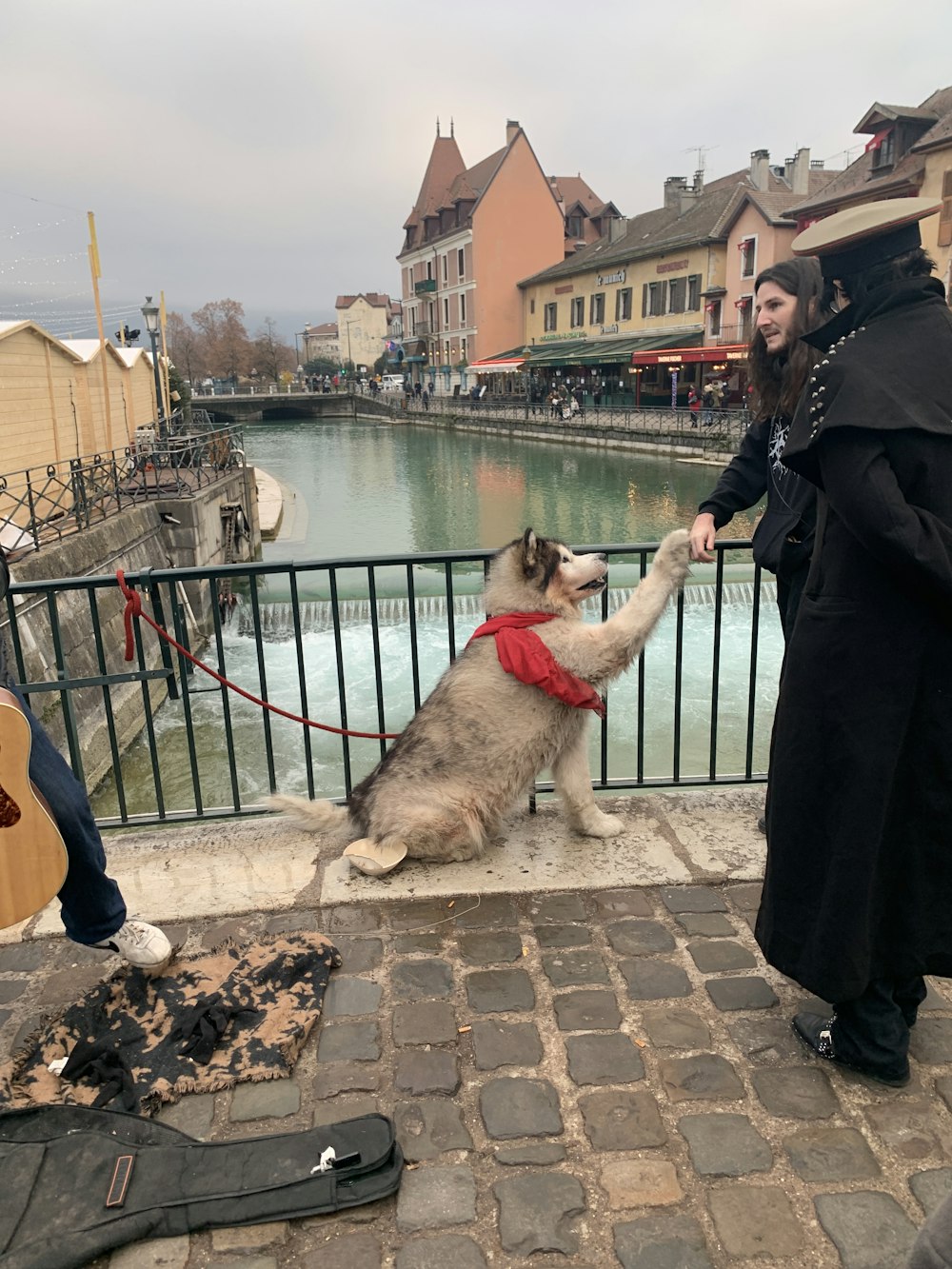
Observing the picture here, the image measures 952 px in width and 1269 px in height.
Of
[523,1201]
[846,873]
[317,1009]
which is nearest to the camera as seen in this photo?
[523,1201]

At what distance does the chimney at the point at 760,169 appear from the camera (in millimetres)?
45594

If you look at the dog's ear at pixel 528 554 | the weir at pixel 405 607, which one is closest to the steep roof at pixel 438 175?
the weir at pixel 405 607

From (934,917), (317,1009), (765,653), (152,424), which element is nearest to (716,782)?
(934,917)

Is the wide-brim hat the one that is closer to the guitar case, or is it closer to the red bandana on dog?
the red bandana on dog

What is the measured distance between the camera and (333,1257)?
6.53ft

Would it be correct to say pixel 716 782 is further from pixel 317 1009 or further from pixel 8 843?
pixel 8 843

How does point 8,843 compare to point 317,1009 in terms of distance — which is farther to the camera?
point 317,1009

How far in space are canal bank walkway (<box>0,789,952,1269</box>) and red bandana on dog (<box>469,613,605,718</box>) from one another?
770 mm

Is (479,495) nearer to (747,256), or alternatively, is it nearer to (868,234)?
(747,256)

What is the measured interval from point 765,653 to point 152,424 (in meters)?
25.1

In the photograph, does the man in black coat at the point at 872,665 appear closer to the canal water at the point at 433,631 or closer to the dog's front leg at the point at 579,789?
the dog's front leg at the point at 579,789

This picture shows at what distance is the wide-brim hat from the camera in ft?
6.88

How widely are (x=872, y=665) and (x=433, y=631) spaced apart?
1333 cm

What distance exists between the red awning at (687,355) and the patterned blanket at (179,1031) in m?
39.1
